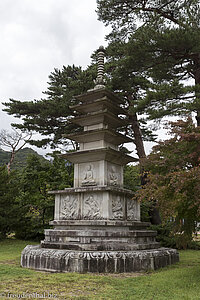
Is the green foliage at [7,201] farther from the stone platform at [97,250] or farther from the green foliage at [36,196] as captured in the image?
the stone platform at [97,250]

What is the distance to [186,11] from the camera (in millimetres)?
11477

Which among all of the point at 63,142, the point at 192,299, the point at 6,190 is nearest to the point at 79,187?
the point at 192,299

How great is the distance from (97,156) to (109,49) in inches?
271

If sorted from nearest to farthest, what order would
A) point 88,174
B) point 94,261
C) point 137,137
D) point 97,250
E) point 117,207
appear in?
point 94,261 → point 97,250 → point 117,207 → point 88,174 → point 137,137

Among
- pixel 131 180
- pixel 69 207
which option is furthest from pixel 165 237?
pixel 69 207

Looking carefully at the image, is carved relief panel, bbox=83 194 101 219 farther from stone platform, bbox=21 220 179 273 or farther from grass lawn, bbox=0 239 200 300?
grass lawn, bbox=0 239 200 300

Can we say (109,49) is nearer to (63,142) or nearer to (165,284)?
A: (63,142)

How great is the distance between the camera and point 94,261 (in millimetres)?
6844

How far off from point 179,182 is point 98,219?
3.89 metres

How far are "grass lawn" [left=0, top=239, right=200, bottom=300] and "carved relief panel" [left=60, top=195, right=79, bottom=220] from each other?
9.15ft

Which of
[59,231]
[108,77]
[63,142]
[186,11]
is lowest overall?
[59,231]

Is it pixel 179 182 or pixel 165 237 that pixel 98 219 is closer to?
pixel 179 182

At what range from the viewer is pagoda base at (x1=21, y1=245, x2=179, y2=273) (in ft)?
22.4

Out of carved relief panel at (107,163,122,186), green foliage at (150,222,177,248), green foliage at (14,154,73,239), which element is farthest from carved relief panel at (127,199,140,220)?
green foliage at (14,154,73,239)
